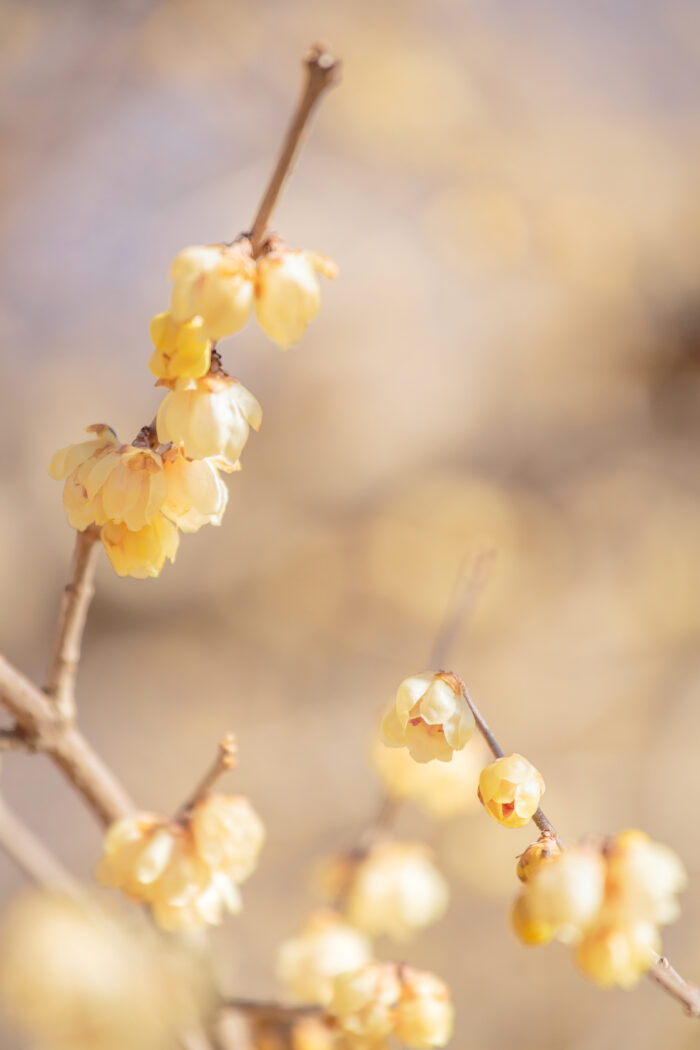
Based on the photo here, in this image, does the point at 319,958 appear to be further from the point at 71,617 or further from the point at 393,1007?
the point at 71,617

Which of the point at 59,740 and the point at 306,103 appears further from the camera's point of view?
the point at 59,740

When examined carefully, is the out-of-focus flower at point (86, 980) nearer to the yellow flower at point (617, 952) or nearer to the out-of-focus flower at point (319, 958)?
the out-of-focus flower at point (319, 958)

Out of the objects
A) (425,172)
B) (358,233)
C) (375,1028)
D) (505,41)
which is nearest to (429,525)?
(358,233)

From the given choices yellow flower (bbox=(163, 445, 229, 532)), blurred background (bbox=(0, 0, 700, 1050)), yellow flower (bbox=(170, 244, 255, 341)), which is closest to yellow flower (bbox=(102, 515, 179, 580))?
yellow flower (bbox=(163, 445, 229, 532))

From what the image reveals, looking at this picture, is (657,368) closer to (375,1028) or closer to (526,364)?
(526,364)

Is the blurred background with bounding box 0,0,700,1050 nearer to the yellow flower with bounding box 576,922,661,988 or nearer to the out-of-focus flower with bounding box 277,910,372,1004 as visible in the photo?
the out-of-focus flower with bounding box 277,910,372,1004

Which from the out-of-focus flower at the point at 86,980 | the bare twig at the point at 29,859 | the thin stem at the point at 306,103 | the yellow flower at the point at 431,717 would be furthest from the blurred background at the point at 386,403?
the thin stem at the point at 306,103

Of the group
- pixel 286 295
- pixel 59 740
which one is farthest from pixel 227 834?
pixel 286 295
